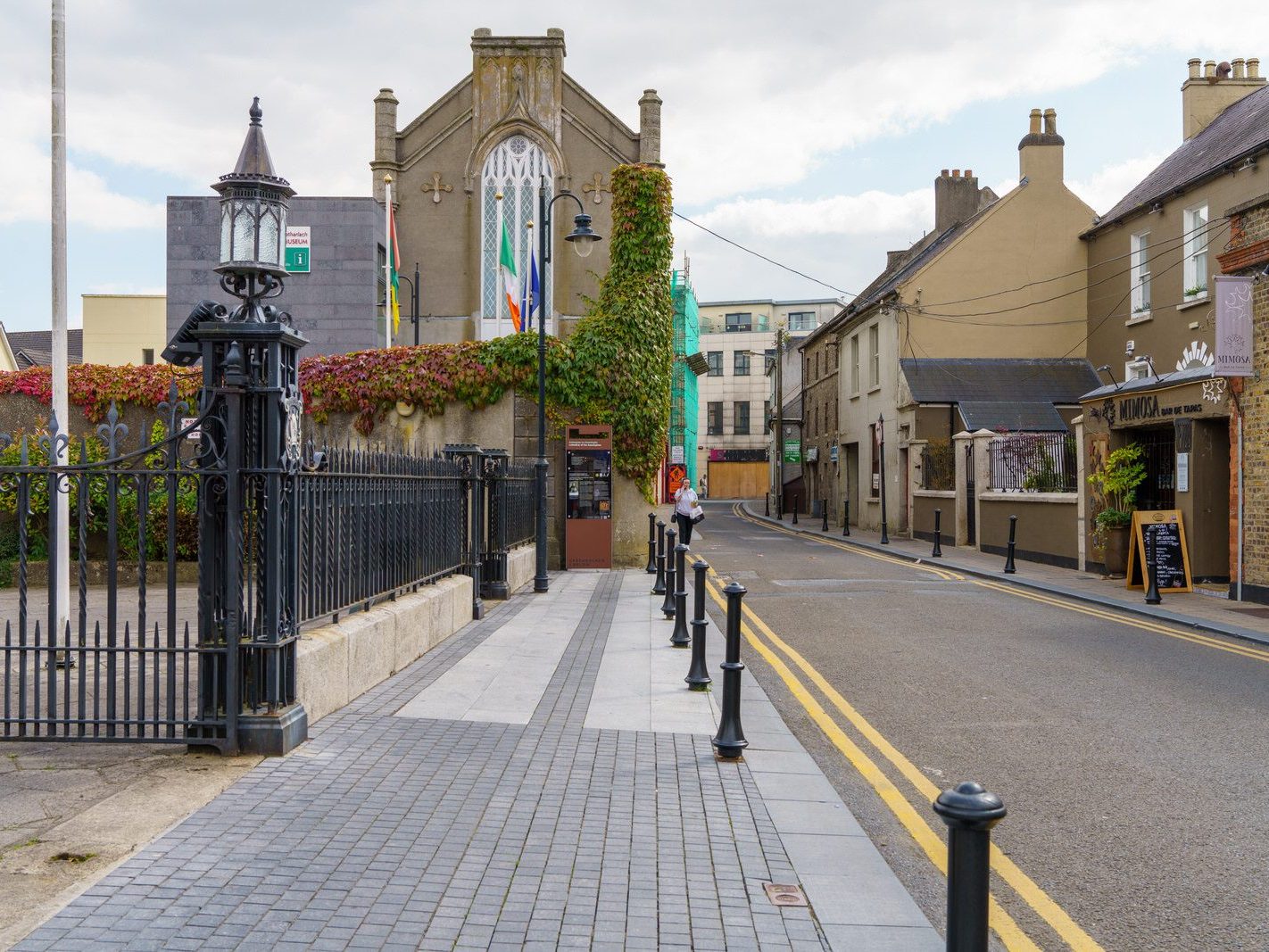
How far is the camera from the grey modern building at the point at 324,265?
29.2 metres

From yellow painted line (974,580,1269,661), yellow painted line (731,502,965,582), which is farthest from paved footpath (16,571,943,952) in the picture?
yellow painted line (731,502,965,582)

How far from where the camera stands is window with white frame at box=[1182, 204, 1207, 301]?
2523 cm

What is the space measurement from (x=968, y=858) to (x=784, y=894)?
1.69 meters

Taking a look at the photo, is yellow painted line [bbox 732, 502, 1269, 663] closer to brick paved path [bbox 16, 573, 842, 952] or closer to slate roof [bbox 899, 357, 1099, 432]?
brick paved path [bbox 16, 573, 842, 952]

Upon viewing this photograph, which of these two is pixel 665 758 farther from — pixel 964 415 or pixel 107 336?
pixel 107 336

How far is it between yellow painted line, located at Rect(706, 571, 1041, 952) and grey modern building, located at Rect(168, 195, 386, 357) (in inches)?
872

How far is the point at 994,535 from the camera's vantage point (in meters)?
25.6

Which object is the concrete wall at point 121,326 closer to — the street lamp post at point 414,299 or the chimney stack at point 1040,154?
the street lamp post at point 414,299

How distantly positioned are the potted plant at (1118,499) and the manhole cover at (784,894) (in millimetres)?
16245

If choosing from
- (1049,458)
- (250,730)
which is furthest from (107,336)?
(250,730)

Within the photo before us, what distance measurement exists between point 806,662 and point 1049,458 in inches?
643

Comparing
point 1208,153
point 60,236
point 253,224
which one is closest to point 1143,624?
point 253,224

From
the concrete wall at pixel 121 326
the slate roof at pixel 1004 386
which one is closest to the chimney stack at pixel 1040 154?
the slate roof at pixel 1004 386

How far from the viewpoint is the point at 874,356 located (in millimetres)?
37438
